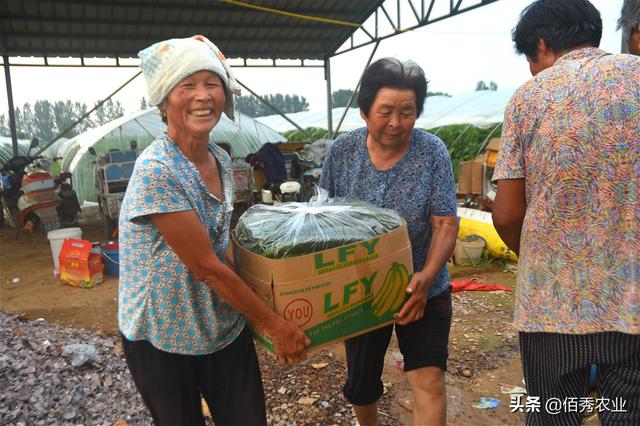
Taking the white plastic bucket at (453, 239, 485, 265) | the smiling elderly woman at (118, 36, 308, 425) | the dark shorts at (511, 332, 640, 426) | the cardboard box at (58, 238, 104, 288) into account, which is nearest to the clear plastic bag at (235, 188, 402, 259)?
the smiling elderly woman at (118, 36, 308, 425)

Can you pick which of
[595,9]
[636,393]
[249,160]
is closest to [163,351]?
[636,393]

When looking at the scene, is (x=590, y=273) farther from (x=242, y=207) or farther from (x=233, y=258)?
(x=242, y=207)

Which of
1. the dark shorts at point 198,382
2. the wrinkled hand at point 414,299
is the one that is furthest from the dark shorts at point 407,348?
the dark shorts at point 198,382

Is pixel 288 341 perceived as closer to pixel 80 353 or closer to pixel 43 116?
pixel 80 353

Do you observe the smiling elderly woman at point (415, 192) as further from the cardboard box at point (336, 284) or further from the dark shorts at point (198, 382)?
the dark shorts at point (198, 382)

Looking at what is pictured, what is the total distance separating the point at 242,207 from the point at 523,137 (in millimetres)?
7698

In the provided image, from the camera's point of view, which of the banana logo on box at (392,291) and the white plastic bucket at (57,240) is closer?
the banana logo on box at (392,291)

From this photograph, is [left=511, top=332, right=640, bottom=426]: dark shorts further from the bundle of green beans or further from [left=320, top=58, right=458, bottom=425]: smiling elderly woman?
the bundle of green beans

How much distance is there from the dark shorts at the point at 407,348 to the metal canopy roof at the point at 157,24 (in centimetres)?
666

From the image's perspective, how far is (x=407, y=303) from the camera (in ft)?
5.10

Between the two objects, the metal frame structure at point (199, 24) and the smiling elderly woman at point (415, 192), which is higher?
the metal frame structure at point (199, 24)

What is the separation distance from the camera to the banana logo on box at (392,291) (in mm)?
1485

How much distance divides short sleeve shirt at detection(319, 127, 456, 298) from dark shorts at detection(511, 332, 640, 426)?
44 centimetres

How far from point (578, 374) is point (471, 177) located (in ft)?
21.6
